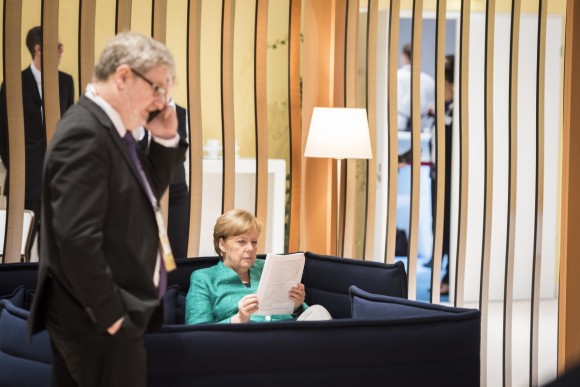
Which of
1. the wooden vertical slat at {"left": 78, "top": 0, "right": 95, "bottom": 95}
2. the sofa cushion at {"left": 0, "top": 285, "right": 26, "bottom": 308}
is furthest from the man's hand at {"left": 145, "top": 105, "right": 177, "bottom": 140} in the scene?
the wooden vertical slat at {"left": 78, "top": 0, "right": 95, "bottom": 95}

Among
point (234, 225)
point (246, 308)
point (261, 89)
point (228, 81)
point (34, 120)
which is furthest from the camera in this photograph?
point (34, 120)

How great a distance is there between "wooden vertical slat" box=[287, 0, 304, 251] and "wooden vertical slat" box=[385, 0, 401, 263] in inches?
19.5

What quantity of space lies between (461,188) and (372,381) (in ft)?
7.05

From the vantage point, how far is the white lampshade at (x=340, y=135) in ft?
15.4

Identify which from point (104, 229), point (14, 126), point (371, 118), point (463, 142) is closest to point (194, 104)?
point (14, 126)

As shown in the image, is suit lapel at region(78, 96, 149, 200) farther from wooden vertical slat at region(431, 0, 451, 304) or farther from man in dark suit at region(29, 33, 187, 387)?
wooden vertical slat at region(431, 0, 451, 304)

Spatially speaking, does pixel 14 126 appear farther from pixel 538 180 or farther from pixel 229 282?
pixel 538 180

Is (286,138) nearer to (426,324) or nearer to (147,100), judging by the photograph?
(426,324)

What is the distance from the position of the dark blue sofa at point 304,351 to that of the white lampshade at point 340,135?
1383 mm

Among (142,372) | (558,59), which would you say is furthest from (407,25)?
(142,372)

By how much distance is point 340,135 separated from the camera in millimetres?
4703

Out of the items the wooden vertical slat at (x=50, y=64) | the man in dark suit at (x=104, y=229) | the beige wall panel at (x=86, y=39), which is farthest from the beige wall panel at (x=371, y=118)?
the man in dark suit at (x=104, y=229)

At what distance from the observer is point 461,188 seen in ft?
16.6

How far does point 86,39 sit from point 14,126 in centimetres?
51
